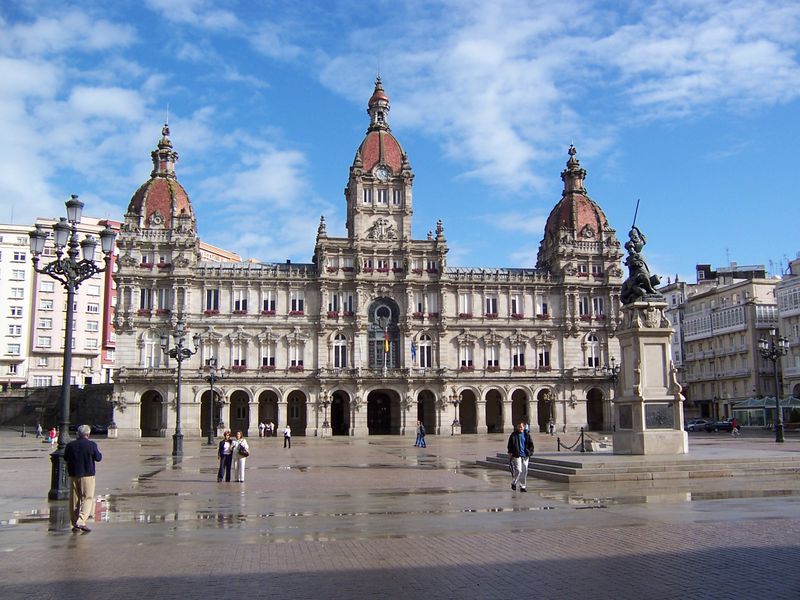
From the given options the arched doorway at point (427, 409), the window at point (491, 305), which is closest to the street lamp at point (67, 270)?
the arched doorway at point (427, 409)

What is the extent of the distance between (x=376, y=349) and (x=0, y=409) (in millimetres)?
47617

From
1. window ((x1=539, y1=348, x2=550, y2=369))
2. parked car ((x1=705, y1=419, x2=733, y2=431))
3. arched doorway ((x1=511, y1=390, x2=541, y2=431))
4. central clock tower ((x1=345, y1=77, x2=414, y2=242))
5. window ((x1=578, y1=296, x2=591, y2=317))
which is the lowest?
parked car ((x1=705, y1=419, x2=733, y2=431))

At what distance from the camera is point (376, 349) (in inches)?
3223

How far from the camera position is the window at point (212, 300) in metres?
79.2

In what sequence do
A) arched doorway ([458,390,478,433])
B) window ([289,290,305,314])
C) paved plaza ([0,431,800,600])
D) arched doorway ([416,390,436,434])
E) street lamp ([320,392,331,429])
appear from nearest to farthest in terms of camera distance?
1. paved plaza ([0,431,800,600])
2. street lamp ([320,392,331,429])
3. window ([289,290,305,314])
4. arched doorway ([416,390,436,434])
5. arched doorway ([458,390,478,433])

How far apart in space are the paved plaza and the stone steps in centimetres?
124

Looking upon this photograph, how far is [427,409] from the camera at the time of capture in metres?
84.0

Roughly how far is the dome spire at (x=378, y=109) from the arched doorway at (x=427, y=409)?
1182 inches

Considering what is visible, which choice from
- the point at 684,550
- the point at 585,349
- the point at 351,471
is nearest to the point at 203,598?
the point at 684,550

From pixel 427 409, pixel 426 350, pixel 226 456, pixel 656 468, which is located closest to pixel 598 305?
pixel 426 350

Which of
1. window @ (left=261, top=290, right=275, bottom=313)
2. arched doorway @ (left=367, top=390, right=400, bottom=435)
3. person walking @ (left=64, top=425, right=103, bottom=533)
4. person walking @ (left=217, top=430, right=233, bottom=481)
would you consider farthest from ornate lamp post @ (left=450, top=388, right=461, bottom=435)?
person walking @ (left=64, top=425, right=103, bottom=533)

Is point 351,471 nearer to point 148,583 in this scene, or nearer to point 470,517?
point 470,517

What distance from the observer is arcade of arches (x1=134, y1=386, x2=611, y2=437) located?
78562 mm

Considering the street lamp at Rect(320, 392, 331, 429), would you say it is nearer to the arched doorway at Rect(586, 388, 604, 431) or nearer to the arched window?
the arched window
